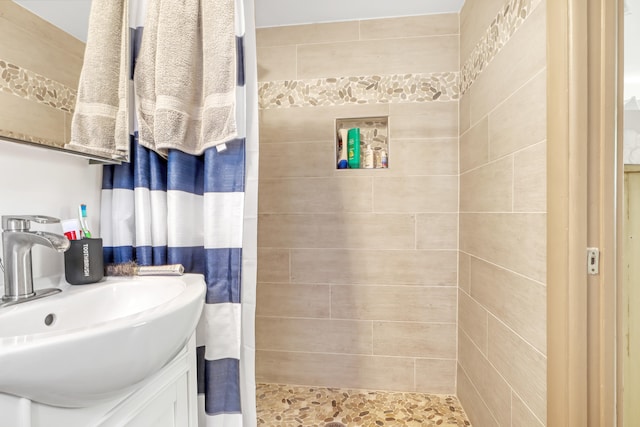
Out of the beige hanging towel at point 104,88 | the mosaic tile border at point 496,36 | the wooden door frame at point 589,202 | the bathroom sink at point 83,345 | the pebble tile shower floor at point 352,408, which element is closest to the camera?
the bathroom sink at point 83,345

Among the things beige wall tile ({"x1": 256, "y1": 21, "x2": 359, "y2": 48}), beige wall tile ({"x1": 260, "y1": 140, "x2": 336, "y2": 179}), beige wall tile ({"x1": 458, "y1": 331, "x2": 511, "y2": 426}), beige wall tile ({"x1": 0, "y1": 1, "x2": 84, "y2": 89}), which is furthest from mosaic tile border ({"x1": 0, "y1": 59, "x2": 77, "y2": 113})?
beige wall tile ({"x1": 458, "y1": 331, "x2": 511, "y2": 426})

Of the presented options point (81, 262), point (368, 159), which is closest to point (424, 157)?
point (368, 159)

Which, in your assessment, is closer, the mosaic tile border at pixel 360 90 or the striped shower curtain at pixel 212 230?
the striped shower curtain at pixel 212 230


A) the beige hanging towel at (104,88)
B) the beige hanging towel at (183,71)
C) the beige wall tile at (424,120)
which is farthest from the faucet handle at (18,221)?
the beige wall tile at (424,120)

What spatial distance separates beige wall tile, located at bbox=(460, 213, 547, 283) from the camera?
898mm

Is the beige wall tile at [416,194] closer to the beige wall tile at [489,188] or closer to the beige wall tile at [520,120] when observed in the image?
the beige wall tile at [489,188]

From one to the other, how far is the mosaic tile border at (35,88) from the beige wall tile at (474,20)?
1.51 m

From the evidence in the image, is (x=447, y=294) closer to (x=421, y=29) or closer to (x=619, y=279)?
(x=619, y=279)

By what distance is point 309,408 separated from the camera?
1.54 metres

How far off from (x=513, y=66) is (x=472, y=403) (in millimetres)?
1489

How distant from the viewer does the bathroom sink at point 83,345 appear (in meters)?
0.37

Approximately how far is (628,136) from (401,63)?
1.03m

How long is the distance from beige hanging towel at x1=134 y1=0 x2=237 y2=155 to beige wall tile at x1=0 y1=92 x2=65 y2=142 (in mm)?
204

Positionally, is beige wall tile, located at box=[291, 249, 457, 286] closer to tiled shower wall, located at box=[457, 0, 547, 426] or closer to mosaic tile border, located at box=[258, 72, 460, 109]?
tiled shower wall, located at box=[457, 0, 547, 426]
